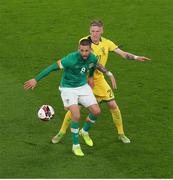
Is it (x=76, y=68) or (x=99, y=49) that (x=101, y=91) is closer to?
(x=99, y=49)

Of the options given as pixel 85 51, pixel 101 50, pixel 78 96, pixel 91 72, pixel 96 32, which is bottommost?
pixel 78 96

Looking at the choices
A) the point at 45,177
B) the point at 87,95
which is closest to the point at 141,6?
the point at 87,95

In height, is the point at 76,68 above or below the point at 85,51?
below

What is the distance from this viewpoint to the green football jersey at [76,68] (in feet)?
42.3

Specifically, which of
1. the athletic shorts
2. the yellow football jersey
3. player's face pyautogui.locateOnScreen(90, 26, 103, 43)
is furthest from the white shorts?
player's face pyautogui.locateOnScreen(90, 26, 103, 43)

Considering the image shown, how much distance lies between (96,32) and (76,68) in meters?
0.99

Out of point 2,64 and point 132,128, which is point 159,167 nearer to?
point 132,128

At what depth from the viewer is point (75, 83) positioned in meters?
13.2

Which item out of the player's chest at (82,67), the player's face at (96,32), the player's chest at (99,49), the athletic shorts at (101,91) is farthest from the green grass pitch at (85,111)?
the player's face at (96,32)

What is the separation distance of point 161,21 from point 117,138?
31.9 feet

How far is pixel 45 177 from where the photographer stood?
1216 cm

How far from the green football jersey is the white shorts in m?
0.11

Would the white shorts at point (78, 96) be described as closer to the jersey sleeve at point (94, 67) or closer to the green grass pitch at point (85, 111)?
the jersey sleeve at point (94, 67)

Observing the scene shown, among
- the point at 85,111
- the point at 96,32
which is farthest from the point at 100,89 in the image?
the point at 85,111
